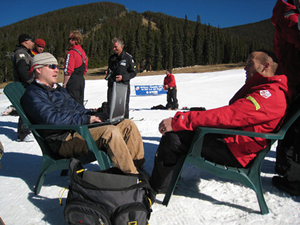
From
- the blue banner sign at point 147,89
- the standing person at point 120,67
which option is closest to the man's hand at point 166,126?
the standing person at point 120,67

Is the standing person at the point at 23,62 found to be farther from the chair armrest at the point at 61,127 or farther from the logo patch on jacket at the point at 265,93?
the logo patch on jacket at the point at 265,93

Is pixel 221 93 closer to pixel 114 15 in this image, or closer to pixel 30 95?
pixel 30 95

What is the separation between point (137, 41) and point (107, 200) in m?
61.8

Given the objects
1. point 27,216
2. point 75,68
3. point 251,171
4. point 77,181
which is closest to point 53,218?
point 27,216

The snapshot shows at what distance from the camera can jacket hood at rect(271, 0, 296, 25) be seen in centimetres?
244

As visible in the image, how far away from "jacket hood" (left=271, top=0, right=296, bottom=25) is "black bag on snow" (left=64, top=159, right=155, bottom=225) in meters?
2.37

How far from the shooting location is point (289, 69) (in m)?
2.37

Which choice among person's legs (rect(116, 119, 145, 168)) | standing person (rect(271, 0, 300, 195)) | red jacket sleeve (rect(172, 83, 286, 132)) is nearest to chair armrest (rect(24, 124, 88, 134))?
person's legs (rect(116, 119, 145, 168))

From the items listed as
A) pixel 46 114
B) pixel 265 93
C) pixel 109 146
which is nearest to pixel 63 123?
pixel 46 114

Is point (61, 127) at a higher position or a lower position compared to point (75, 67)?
lower

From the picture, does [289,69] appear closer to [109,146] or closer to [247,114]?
[247,114]

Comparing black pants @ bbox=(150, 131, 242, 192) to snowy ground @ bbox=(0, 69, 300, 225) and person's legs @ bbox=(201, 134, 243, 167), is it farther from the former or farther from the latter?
snowy ground @ bbox=(0, 69, 300, 225)

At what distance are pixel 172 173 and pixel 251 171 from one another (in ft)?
2.08

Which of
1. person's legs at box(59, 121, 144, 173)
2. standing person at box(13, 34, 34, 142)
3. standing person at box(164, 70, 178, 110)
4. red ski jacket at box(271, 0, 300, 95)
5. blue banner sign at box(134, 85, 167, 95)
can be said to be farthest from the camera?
blue banner sign at box(134, 85, 167, 95)
